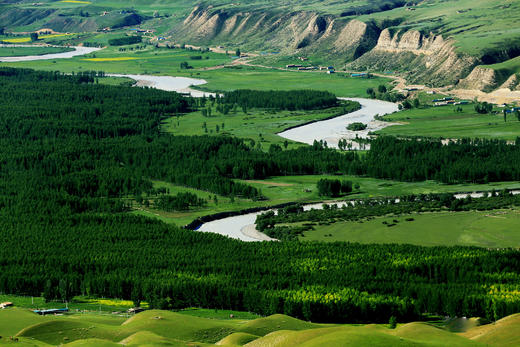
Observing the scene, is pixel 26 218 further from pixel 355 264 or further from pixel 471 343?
pixel 471 343

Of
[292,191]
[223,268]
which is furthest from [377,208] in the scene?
[223,268]

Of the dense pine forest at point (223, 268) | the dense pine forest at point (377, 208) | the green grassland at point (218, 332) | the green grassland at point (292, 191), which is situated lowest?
the green grassland at point (292, 191)

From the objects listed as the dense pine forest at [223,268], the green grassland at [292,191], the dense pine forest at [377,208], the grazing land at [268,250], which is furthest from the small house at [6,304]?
the green grassland at [292,191]

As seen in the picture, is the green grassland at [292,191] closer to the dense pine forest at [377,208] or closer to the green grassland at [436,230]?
the dense pine forest at [377,208]

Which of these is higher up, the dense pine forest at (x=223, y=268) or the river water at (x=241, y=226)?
the dense pine forest at (x=223, y=268)

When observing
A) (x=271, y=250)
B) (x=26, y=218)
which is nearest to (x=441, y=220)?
Result: (x=271, y=250)

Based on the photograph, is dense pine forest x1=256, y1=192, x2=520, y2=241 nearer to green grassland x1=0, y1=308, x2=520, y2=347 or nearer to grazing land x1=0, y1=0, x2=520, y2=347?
grazing land x1=0, y1=0, x2=520, y2=347

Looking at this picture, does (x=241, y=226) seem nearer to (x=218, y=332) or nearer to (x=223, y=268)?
(x=223, y=268)

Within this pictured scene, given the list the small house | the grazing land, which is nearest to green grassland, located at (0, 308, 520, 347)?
the grazing land
